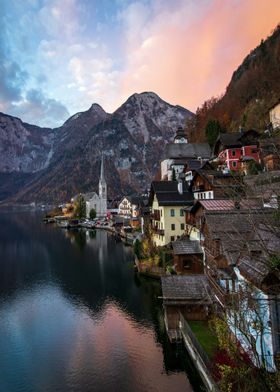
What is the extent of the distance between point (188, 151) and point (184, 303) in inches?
2893

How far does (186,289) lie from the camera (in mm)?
27688

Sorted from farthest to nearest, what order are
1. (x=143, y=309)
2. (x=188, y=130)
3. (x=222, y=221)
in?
1. (x=188, y=130)
2. (x=143, y=309)
3. (x=222, y=221)

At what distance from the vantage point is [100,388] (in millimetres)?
22312

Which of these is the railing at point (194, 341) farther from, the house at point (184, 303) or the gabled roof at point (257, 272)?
the gabled roof at point (257, 272)

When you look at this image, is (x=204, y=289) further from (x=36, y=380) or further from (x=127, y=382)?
(x=36, y=380)

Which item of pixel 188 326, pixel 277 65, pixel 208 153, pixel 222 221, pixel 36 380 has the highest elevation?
pixel 277 65

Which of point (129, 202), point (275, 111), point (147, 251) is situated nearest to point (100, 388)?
point (147, 251)

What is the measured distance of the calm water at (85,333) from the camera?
23.4 m

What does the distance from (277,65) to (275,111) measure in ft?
150

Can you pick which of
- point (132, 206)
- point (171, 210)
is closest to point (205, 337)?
point (171, 210)

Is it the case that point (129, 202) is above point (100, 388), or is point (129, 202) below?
above

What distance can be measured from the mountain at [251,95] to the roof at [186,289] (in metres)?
56.2

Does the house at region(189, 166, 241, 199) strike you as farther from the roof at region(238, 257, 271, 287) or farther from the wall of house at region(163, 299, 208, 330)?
the roof at region(238, 257, 271, 287)

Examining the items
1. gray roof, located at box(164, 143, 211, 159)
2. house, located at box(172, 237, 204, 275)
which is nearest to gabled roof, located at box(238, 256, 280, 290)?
house, located at box(172, 237, 204, 275)
